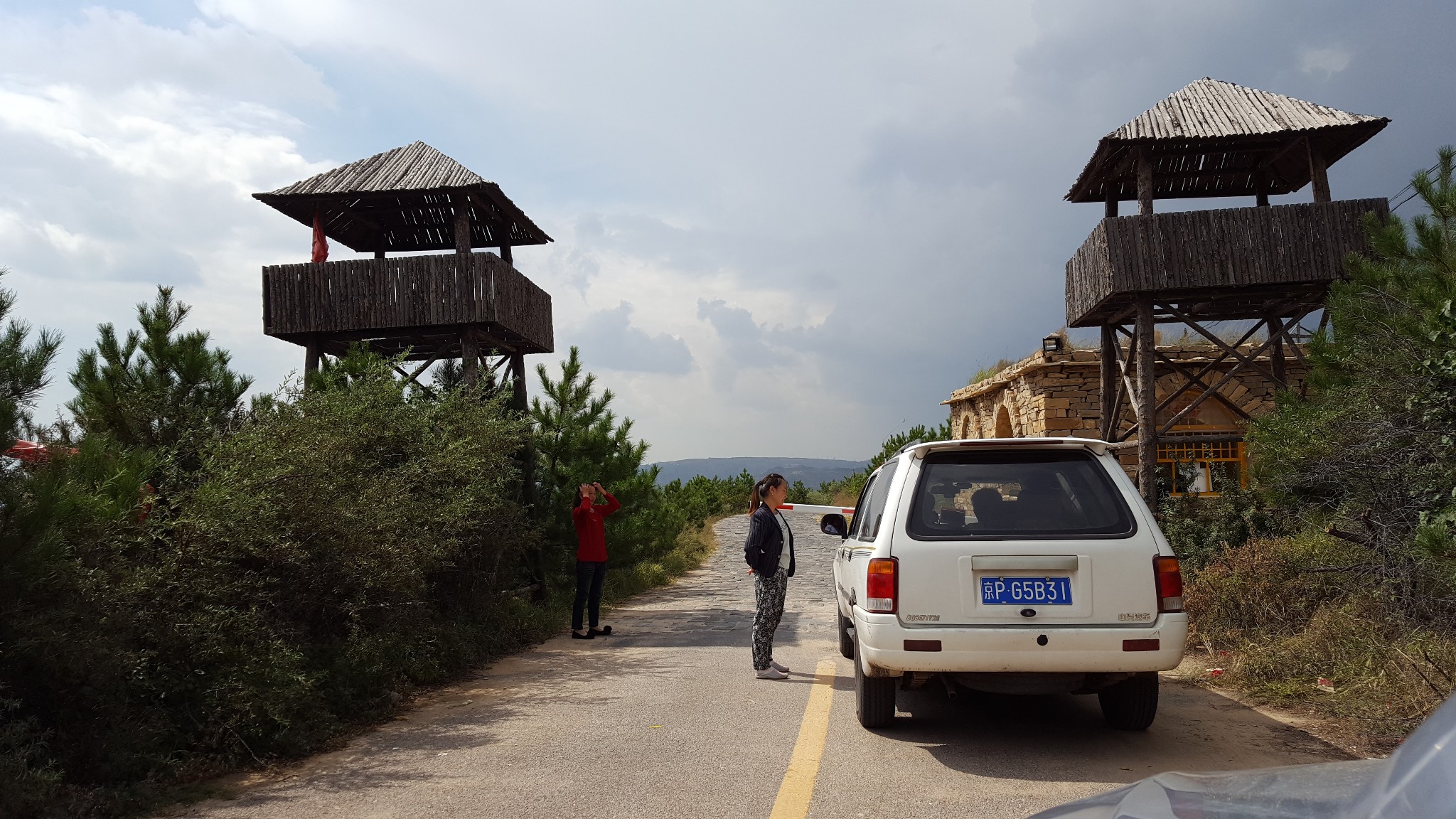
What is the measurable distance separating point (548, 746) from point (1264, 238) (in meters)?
13.5

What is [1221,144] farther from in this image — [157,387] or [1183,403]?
[157,387]

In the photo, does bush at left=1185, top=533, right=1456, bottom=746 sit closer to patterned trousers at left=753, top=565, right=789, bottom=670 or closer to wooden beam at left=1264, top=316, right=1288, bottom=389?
patterned trousers at left=753, top=565, right=789, bottom=670

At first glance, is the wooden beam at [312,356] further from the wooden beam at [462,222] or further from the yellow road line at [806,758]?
the yellow road line at [806,758]

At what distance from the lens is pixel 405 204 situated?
57.8ft

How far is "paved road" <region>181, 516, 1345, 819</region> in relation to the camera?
4.62 metres

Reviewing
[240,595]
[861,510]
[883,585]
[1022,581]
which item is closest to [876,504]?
[861,510]

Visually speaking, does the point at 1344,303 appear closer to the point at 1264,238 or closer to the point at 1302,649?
the point at 1302,649

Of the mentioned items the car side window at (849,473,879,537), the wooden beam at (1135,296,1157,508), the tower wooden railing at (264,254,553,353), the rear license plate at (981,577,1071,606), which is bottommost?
the rear license plate at (981,577,1071,606)

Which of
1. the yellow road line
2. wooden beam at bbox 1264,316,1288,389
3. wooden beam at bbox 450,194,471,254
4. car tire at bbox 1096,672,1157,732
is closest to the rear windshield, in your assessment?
car tire at bbox 1096,672,1157,732

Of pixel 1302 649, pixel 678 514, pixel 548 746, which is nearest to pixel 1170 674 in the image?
pixel 1302 649

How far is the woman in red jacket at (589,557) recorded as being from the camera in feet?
34.9

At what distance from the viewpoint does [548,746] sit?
228 inches

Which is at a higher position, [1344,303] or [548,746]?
[1344,303]

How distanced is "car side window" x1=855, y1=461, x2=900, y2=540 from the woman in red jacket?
391cm
